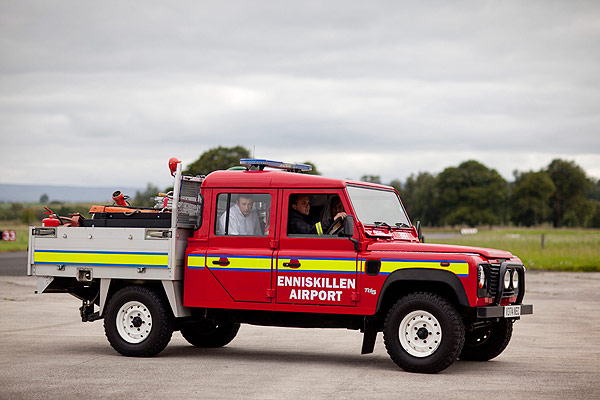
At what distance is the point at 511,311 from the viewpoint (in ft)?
33.2

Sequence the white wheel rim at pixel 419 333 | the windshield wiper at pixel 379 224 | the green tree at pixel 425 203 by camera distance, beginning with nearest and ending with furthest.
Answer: the white wheel rim at pixel 419 333 → the windshield wiper at pixel 379 224 → the green tree at pixel 425 203

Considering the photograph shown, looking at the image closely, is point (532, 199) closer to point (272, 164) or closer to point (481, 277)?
point (272, 164)

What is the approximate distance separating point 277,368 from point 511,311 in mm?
2814

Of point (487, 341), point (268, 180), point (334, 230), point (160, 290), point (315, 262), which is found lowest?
point (487, 341)

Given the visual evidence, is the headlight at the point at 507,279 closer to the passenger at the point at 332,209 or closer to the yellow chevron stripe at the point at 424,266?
the yellow chevron stripe at the point at 424,266

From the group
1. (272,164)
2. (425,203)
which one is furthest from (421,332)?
(425,203)

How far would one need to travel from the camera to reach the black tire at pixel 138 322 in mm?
11023

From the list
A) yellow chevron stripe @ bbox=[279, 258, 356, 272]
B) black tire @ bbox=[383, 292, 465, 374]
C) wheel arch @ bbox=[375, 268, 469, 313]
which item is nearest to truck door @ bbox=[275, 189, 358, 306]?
yellow chevron stripe @ bbox=[279, 258, 356, 272]

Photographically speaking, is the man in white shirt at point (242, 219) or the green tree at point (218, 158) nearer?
the man in white shirt at point (242, 219)

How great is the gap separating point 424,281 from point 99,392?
3.88 m

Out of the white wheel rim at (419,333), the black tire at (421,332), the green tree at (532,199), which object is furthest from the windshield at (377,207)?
the green tree at (532,199)

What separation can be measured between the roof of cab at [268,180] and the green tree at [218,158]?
232ft

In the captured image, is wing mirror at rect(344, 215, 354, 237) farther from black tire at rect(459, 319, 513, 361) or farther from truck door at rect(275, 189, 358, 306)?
black tire at rect(459, 319, 513, 361)

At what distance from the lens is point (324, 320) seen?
412 inches
